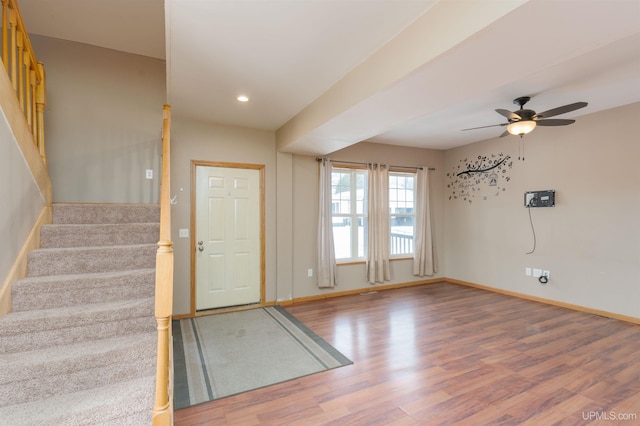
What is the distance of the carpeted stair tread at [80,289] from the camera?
1998mm

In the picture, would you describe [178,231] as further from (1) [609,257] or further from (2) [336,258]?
(1) [609,257]

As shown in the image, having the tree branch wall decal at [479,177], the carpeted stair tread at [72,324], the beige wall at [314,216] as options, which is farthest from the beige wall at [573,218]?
the carpeted stair tread at [72,324]

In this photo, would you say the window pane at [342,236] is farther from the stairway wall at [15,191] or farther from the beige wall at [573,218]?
the stairway wall at [15,191]

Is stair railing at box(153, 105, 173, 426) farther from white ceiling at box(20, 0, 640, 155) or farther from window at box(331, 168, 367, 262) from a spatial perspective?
window at box(331, 168, 367, 262)

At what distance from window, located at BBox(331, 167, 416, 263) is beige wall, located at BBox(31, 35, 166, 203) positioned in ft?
9.11

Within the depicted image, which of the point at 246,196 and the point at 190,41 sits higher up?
the point at 190,41

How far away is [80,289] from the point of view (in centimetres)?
214

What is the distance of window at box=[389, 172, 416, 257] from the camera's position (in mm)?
5564

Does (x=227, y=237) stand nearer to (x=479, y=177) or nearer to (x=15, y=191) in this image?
(x=15, y=191)

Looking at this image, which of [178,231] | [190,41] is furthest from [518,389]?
[178,231]

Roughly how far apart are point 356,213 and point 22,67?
440 cm

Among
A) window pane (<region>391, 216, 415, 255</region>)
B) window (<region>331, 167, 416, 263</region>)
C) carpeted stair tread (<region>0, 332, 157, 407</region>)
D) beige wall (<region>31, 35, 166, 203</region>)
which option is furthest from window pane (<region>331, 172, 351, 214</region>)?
carpeted stair tread (<region>0, 332, 157, 407</region>)

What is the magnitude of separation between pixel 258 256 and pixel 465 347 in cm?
288

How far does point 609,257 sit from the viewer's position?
150 inches
